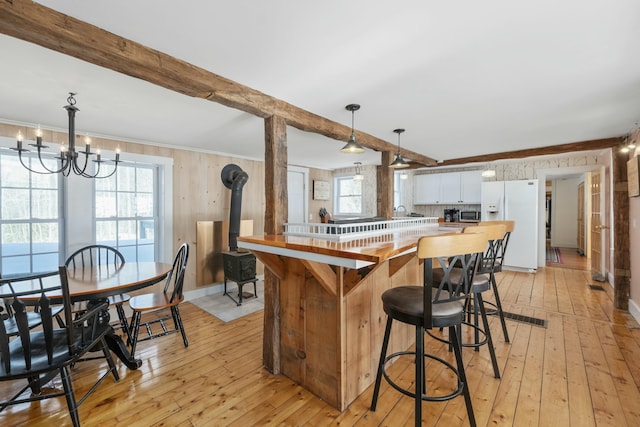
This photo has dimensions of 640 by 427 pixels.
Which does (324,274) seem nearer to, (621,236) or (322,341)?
(322,341)

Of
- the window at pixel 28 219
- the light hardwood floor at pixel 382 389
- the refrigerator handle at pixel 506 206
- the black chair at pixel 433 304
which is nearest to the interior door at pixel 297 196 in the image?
the light hardwood floor at pixel 382 389

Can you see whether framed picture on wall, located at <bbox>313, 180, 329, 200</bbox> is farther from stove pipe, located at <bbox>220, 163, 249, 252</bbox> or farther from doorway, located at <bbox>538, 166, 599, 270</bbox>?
doorway, located at <bbox>538, 166, 599, 270</bbox>

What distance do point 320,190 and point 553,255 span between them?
5.98 m

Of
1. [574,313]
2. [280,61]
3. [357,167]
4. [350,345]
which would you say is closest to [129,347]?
[350,345]

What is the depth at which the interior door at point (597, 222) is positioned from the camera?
15.7 ft

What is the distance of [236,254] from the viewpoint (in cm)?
410

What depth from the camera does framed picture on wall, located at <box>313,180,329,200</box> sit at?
643 cm

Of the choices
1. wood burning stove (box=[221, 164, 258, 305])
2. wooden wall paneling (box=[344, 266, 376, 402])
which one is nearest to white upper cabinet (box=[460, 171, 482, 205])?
wood burning stove (box=[221, 164, 258, 305])

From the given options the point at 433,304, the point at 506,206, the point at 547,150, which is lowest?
the point at 433,304

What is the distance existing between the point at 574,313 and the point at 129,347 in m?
4.91

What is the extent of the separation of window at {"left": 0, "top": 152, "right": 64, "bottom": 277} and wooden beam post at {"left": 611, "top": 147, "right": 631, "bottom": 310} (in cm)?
684

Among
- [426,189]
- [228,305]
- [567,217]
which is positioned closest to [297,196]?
[228,305]

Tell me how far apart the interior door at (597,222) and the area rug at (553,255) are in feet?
3.01

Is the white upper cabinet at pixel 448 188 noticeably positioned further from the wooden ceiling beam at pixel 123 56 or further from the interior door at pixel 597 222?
the wooden ceiling beam at pixel 123 56
